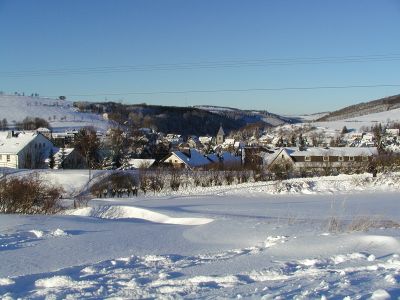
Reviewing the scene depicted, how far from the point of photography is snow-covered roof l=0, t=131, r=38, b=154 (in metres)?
64.1

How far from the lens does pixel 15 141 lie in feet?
216

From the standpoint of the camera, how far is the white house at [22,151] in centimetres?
6366

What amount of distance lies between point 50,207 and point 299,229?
10.8 meters

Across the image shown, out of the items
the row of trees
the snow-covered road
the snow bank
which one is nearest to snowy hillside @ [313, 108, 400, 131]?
the row of trees

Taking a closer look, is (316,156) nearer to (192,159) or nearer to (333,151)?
(333,151)

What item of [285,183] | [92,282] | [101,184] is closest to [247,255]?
[92,282]

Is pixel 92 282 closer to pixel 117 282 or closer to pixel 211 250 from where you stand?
pixel 117 282

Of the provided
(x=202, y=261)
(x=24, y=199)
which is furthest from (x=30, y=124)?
(x=202, y=261)

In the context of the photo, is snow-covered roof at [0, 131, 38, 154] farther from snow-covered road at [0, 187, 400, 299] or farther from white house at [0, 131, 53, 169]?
snow-covered road at [0, 187, 400, 299]

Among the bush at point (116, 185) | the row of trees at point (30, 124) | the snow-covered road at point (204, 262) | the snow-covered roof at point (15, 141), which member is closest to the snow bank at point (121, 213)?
the snow-covered road at point (204, 262)

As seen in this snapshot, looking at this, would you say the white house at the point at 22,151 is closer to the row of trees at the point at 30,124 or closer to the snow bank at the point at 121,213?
the snow bank at the point at 121,213

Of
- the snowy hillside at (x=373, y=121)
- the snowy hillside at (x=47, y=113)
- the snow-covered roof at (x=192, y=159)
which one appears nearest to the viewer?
the snow-covered roof at (x=192, y=159)

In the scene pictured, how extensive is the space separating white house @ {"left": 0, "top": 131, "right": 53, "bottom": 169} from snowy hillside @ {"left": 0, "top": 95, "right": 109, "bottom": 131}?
62.0m

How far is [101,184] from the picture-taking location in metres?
40.5
